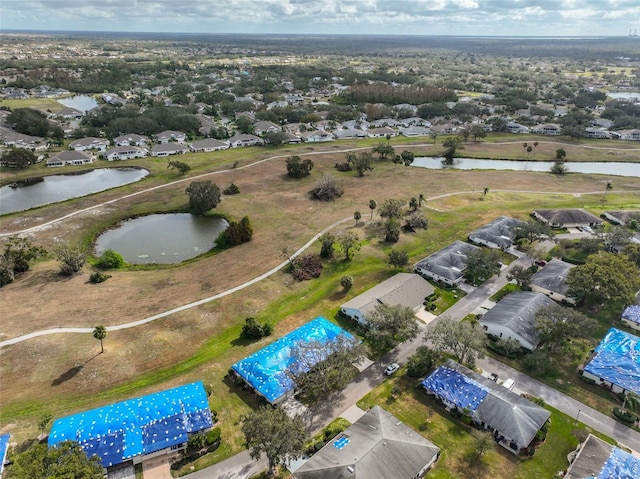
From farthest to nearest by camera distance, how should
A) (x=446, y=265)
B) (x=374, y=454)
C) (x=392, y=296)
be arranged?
(x=446, y=265), (x=392, y=296), (x=374, y=454)

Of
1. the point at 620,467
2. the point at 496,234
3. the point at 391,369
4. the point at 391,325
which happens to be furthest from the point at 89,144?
the point at 620,467

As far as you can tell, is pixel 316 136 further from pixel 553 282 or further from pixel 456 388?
pixel 456 388

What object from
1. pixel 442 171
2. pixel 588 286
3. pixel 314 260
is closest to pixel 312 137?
pixel 442 171

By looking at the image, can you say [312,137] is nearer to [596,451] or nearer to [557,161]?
[557,161]

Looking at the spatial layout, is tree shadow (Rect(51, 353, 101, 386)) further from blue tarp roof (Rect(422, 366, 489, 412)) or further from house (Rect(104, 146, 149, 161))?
house (Rect(104, 146, 149, 161))

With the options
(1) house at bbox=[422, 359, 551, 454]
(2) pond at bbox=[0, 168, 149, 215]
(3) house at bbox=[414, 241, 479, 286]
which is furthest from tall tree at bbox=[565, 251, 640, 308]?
(2) pond at bbox=[0, 168, 149, 215]

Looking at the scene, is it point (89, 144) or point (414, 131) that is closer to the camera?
point (89, 144)
